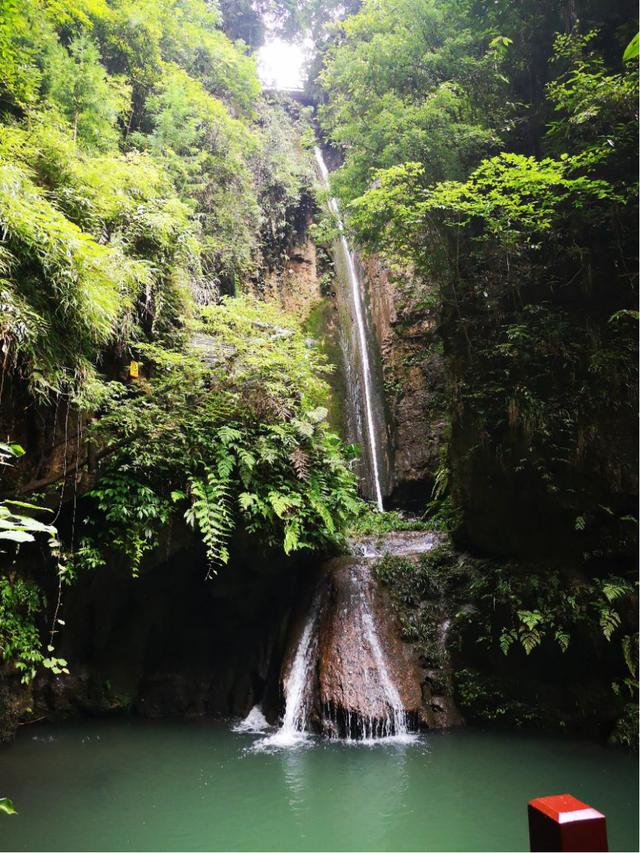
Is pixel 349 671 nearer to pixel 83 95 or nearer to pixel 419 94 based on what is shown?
pixel 419 94

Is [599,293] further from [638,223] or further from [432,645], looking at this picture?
[432,645]

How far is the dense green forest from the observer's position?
215 inches

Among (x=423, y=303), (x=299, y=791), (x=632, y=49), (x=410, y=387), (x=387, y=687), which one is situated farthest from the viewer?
(x=410, y=387)

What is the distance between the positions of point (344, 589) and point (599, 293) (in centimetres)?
520

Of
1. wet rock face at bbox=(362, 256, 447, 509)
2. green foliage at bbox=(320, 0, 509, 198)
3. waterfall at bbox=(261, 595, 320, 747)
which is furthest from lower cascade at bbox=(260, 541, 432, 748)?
green foliage at bbox=(320, 0, 509, 198)

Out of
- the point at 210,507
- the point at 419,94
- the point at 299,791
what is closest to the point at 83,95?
the point at 419,94

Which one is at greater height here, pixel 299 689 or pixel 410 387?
pixel 410 387

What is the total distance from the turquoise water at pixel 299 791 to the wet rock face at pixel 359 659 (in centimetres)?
42

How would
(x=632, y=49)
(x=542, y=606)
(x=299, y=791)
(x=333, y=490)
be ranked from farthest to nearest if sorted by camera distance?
1. (x=333, y=490)
2. (x=542, y=606)
3. (x=299, y=791)
4. (x=632, y=49)

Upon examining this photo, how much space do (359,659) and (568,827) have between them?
5812mm

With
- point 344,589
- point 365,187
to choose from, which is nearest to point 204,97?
point 365,187

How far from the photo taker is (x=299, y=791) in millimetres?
4629

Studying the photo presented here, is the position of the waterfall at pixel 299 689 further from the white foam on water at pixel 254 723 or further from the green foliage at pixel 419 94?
the green foliage at pixel 419 94

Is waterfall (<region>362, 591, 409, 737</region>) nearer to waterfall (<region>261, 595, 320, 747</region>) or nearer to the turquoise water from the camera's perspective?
the turquoise water
